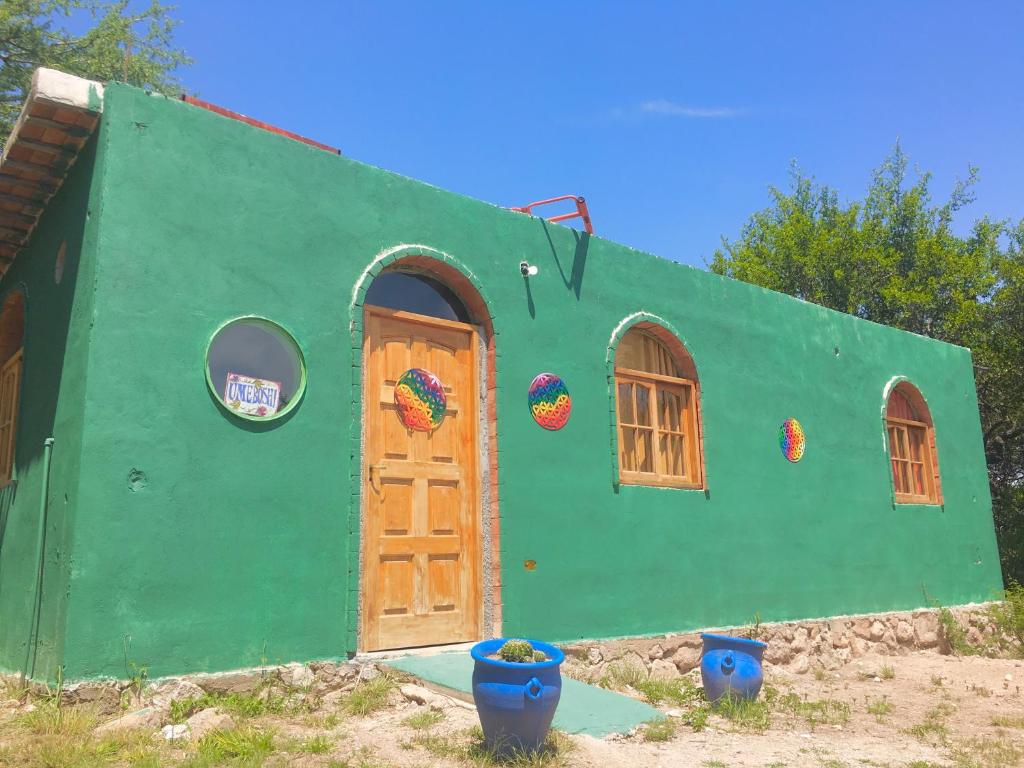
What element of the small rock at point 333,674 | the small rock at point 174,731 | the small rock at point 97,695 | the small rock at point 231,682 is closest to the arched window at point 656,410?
the small rock at point 333,674

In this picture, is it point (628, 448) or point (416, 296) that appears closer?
point (416, 296)

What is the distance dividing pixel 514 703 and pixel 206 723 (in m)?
1.67

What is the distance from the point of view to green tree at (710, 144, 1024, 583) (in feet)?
51.1

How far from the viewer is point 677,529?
782 cm

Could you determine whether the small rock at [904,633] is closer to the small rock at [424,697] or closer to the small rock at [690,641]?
the small rock at [690,641]

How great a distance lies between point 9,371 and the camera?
23.8 feet

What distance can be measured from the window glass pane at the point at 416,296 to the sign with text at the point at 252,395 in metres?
1.13

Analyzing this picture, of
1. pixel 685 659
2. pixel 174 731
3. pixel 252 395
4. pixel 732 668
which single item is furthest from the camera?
pixel 685 659

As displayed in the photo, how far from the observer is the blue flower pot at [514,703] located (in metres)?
4.31

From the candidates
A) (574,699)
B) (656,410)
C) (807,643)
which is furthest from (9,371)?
(807,643)

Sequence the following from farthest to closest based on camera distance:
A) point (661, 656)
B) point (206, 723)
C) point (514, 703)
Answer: point (661, 656) → point (206, 723) → point (514, 703)

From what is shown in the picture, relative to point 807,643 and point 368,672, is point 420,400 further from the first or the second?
point 807,643

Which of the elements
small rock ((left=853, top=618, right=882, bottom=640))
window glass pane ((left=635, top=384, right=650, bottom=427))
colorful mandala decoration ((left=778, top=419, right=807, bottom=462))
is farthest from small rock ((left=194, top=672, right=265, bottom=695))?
small rock ((left=853, top=618, right=882, bottom=640))

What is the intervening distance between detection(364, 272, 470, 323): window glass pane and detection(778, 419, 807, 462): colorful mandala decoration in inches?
159
